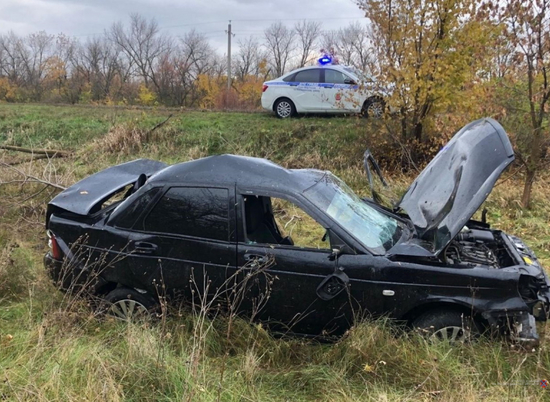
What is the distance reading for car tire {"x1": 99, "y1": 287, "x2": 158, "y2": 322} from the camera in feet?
12.8

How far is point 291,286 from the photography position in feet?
11.7

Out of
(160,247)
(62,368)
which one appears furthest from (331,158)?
(62,368)

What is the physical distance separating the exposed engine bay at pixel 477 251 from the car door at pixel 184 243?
1764 millimetres

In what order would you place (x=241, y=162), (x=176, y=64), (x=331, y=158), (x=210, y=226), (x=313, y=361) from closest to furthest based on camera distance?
(x=313, y=361) → (x=210, y=226) → (x=241, y=162) → (x=331, y=158) → (x=176, y=64)

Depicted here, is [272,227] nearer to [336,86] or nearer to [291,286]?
[291,286]

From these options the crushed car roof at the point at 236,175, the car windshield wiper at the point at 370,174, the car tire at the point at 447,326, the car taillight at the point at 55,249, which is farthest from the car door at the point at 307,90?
the car tire at the point at 447,326

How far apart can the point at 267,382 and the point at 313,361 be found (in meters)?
0.49

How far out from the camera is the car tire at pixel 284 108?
14172mm

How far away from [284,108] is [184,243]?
11.1 metres

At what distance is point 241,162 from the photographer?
398 cm

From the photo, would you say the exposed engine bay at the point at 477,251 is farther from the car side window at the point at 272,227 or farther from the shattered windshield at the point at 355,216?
the car side window at the point at 272,227

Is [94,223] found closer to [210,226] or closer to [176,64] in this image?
[210,226]

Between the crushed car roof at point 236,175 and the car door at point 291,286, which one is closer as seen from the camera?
the car door at point 291,286

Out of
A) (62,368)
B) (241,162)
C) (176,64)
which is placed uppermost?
(176,64)
